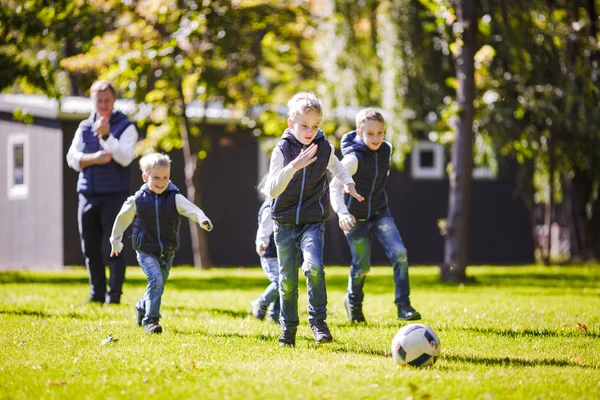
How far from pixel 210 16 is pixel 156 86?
7.55 ft

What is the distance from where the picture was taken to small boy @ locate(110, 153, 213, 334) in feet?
24.6

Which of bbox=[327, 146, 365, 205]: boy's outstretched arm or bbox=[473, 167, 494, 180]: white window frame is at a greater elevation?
bbox=[473, 167, 494, 180]: white window frame

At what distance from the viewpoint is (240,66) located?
1831 centimetres

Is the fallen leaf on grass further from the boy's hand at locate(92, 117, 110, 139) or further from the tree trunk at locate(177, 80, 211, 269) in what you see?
the tree trunk at locate(177, 80, 211, 269)

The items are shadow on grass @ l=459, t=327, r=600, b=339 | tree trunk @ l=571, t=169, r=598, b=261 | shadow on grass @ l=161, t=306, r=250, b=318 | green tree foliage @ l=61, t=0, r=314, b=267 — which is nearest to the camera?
shadow on grass @ l=459, t=327, r=600, b=339

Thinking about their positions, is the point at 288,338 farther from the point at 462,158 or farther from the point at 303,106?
the point at 462,158

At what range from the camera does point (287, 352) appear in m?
6.19

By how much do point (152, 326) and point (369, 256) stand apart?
2108 mm

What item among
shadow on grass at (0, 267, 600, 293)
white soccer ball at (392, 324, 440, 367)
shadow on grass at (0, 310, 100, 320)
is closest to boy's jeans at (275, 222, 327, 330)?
white soccer ball at (392, 324, 440, 367)

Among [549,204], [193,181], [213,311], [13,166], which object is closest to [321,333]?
[213,311]

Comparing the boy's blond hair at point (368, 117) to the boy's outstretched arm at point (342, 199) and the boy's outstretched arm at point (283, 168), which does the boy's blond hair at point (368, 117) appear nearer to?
the boy's outstretched arm at point (342, 199)

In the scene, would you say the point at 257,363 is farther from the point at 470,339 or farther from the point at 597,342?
the point at 597,342

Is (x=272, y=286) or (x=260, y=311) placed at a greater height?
(x=272, y=286)

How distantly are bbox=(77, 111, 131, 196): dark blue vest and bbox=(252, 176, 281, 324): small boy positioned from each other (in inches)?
83.1
